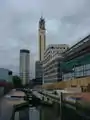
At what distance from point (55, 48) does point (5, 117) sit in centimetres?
9818

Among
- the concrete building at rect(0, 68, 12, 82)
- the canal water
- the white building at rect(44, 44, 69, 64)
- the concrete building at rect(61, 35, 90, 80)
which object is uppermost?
the white building at rect(44, 44, 69, 64)

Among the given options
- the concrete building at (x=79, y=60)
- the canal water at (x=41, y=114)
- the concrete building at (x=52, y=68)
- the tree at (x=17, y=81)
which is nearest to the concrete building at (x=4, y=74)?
the canal water at (x=41, y=114)

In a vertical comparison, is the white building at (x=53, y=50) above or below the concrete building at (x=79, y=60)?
above

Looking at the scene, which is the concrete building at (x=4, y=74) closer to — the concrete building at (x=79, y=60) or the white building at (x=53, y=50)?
the concrete building at (x=79, y=60)

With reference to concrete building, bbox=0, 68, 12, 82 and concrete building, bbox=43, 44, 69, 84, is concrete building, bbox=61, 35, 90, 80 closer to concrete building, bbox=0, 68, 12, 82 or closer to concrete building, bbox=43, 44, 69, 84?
concrete building, bbox=43, 44, 69, 84

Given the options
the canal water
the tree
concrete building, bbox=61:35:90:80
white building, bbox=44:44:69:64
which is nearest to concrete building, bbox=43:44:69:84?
white building, bbox=44:44:69:64

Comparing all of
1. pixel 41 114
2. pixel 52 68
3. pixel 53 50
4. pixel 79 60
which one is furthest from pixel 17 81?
pixel 53 50

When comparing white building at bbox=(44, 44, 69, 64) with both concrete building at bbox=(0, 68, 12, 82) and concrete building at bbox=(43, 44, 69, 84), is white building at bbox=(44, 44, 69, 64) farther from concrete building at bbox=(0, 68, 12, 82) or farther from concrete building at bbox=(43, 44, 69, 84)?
concrete building at bbox=(0, 68, 12, 82)

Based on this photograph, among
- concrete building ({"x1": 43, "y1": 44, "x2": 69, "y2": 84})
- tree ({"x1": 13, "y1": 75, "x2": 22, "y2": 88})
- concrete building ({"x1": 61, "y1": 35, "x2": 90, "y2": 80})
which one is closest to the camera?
tree ({"x1": 13, "y1": 75, "x2": 22, "y2": 88})

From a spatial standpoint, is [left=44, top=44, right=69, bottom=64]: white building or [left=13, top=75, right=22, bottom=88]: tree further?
[left=44, top=44, right=69, bottom=64]: white building

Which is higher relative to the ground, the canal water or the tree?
the tree

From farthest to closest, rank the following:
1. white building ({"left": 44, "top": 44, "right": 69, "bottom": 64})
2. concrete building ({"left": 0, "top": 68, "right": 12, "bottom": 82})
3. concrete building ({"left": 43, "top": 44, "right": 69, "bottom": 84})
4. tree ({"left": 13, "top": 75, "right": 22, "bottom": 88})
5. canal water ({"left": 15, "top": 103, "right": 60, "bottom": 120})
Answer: white building ({"left": 44, "top": 44, "right": 69, "bottom": 64}) < concrete building ({"left": 43, "top": 44, "right": 69, "bottom": 84}) < tree ({"left": 13, "top": 75, "right": 22, "bottom": 88}) < concrete building ({"left": 0, "top": 68, "right": 12, "bottom": 82}) < canal water ({"left": 15, "top": 103, "right": 60, "bottom": 120})

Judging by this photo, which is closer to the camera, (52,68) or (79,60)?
(79,60)

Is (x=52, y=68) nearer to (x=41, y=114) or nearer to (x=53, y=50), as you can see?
(x=53, y=50)
